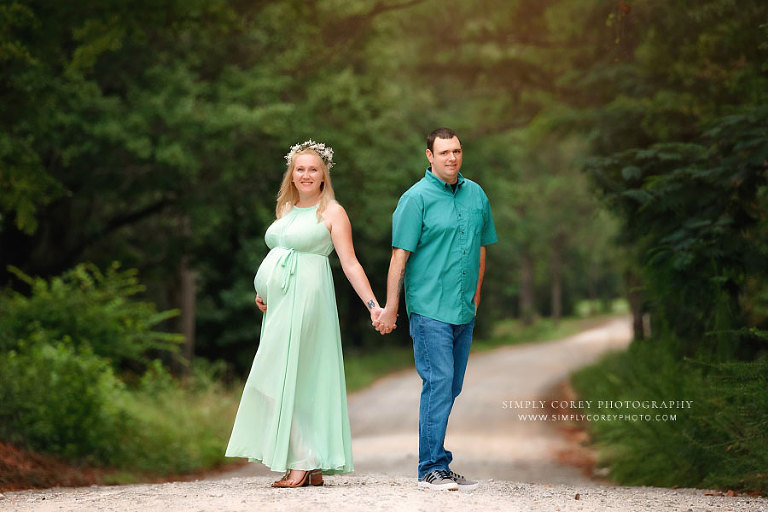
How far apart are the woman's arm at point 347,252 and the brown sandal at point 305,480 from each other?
1.14m

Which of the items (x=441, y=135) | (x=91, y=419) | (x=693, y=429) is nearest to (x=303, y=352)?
(x=441, y=135)

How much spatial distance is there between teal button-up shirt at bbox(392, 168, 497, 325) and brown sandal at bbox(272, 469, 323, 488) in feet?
4.16

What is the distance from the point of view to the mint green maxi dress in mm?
5902

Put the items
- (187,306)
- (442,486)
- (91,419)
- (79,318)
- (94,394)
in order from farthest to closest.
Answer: (187,306) → (79,318) → (94,394) → (91,419) → (442,486)

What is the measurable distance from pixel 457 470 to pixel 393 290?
17.5 feet

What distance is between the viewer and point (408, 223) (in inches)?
228

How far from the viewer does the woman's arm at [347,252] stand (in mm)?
5840

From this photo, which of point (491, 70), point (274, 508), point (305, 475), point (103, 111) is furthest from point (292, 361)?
point (491, 70)

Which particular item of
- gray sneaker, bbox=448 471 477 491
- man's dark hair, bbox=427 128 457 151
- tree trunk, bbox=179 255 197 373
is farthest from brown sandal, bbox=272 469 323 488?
tree trunk, bbox=179 255 197 373

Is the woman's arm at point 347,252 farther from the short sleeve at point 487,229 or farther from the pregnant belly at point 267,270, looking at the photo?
the short sleeve at point 487,229

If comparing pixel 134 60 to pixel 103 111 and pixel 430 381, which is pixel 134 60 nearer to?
pixel 103 111

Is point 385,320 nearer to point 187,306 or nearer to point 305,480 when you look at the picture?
point 305,480

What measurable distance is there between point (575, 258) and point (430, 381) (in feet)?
197

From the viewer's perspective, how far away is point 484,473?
10.3 meters
